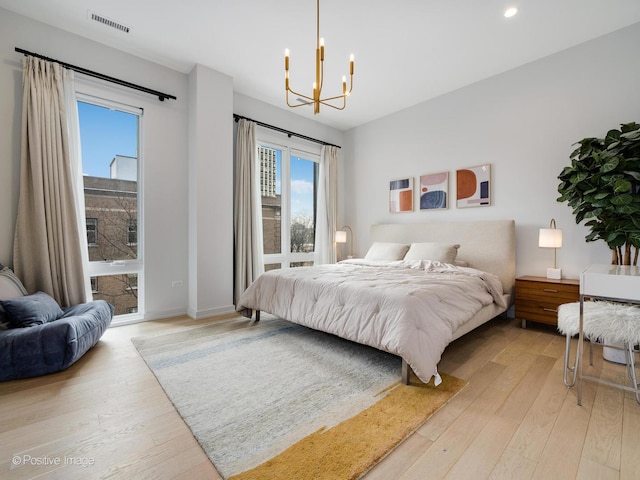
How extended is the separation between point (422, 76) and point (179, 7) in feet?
9.44

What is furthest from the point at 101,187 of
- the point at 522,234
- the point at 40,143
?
the point at 522,234

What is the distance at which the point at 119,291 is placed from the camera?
3.43 metres

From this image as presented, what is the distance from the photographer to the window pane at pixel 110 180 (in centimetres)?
322

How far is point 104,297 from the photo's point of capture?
3.34m

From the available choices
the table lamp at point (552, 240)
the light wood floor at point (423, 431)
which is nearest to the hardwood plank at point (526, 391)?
the light wood floor at point (423, 431)

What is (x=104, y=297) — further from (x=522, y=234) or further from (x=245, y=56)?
(x=522, y=234)

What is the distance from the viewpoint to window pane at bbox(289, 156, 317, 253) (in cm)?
507

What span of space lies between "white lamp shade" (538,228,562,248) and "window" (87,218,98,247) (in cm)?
488

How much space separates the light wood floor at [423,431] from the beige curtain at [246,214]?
1916 mm

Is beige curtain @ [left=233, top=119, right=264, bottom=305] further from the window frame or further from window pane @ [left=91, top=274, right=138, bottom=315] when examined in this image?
the window frame

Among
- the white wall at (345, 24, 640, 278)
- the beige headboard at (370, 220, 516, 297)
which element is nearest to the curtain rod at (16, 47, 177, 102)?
the white wall at (345, 24, 640, 278)

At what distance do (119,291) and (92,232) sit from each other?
741mm

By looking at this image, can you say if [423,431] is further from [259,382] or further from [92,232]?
[92,232]

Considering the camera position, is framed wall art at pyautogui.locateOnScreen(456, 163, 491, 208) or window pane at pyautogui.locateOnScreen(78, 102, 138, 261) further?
framed wall art at pyautogui.locateOnScreen(456, 163, 491, 208)
